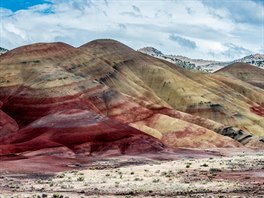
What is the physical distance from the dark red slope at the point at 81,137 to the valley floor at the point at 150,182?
1178 inches

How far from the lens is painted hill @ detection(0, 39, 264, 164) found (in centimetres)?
9756

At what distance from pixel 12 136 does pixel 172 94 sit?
236ft

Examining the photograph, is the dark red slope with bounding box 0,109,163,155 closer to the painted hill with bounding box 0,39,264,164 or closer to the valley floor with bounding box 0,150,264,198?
the painted hill with bounding box 0,39,264,164

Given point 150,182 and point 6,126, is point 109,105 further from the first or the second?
point 150,182

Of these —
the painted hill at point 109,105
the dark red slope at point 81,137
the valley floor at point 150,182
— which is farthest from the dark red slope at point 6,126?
the valley floor at point 150,182

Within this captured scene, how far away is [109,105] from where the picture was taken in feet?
422

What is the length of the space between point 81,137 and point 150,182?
157 feet

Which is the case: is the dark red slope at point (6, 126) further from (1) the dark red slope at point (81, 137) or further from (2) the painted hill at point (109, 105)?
(1) the dark red slope at point (81, 137)

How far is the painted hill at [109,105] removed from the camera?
97562 millimetres

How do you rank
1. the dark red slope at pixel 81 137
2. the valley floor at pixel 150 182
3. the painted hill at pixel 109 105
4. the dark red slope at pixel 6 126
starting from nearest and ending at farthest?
1. the valley floor at pixel 150 182
2. the dark red slope at pixel 81 137
3. the painted hill at pixel 109 105
4. the dark red slope at pixel 6 126

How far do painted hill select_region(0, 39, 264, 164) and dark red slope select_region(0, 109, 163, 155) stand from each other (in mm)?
175

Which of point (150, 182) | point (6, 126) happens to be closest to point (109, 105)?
point (6, 126)

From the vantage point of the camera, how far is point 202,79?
19012 cm

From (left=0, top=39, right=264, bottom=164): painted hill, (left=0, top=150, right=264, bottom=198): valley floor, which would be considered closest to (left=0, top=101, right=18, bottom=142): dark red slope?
(left=0, top=39, right=264, bottom=164): painted hill
